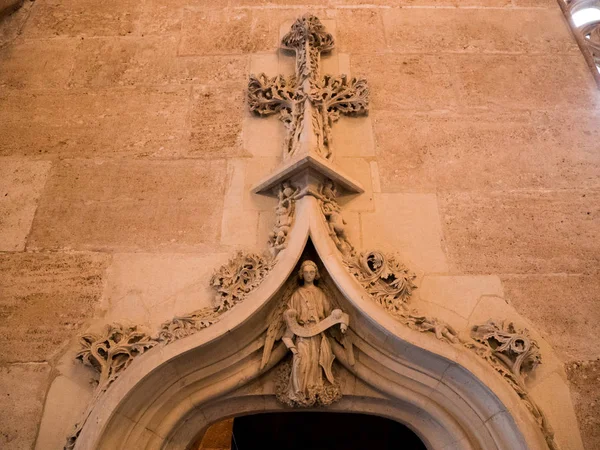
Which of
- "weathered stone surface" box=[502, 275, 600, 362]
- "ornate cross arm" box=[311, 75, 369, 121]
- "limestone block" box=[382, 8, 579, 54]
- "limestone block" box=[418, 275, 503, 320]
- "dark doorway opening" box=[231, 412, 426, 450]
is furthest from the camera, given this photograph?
"dark doorway opening" box=[231, 412, 426, 450]

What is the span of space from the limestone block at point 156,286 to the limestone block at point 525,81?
2132 millimetres

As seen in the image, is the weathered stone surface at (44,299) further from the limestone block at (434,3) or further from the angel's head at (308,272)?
the limestone block at (434,3)

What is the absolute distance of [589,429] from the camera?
2404 mm

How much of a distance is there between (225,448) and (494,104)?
4.00 m

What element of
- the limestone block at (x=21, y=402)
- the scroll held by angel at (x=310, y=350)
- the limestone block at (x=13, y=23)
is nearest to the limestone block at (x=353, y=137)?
the scroll held by angel at (x=310, y=350)

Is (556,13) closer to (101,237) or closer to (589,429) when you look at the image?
(589,429)

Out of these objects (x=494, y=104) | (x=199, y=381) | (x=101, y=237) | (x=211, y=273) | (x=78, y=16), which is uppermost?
(x=78, y=16)

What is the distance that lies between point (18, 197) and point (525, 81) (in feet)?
11.5

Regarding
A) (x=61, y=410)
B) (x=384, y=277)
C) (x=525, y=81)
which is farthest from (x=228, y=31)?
(x=61, y=410)

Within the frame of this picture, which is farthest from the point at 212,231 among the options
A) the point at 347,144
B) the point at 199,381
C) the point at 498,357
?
the point at 498,357

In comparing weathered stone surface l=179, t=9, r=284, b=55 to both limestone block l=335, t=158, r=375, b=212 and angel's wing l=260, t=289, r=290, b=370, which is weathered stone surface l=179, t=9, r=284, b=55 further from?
angel's wing l=260, t=289, r=290, b=370

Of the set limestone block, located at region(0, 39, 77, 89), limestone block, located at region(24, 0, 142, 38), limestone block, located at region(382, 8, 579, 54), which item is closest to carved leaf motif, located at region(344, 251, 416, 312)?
limestone block, located at region(382, 8, 579, 54)

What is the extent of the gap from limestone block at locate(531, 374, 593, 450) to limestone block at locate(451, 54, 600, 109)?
74.4 inches

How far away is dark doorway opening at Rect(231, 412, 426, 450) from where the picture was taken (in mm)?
4164
